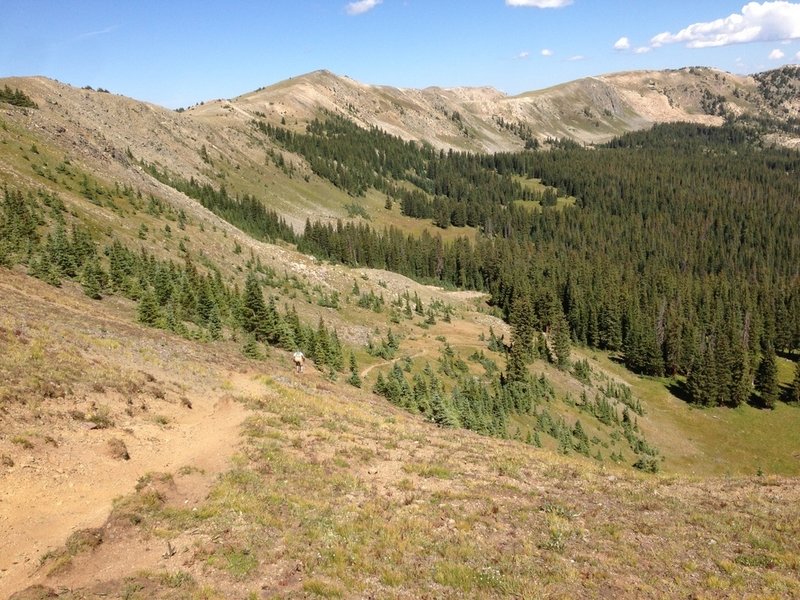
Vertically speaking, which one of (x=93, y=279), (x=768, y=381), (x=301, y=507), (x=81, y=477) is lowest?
(x=768, y=381)

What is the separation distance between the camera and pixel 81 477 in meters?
18.9

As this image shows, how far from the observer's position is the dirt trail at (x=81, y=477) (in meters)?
15.1

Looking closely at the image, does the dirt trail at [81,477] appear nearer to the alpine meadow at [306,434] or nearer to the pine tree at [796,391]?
the alpine meadow at [306,434]

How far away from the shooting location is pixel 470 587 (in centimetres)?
1515

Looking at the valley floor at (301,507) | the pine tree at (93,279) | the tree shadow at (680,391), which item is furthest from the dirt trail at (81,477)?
the tree shadow at (680,391)

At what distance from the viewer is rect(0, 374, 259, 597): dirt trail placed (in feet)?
49.5

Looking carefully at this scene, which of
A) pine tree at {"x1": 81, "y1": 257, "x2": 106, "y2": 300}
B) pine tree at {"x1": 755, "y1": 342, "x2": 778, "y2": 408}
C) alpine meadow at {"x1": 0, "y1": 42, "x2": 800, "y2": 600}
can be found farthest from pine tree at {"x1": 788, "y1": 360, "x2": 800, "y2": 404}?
pine tree at {"x1": 81, "y1": 257, "x2": 106, "y2": 300}

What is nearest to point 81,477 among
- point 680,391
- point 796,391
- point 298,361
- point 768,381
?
point 298,361

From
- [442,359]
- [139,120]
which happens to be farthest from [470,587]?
[139,120]

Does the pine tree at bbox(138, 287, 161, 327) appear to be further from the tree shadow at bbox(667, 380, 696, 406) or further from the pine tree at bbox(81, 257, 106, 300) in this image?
the tree shadow at bbox(667, 380, 696, 406)

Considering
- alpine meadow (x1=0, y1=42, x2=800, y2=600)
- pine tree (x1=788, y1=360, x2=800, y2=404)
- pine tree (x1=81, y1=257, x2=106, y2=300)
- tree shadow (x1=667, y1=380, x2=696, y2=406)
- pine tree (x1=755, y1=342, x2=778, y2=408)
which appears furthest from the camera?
pine tree (x1=788, y1=360, x2=800, y2=404)

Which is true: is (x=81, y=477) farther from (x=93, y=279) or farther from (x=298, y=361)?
(x=93, y=279)

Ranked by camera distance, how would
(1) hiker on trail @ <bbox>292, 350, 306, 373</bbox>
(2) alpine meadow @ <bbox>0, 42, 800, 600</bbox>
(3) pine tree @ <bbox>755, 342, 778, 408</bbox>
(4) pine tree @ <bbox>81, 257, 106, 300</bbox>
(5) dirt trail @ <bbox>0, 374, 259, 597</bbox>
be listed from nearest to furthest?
(5) dirt trail @ <bbox>0, 374, 259, 597</bbox>, (2) alpine meadow @ <bbox>0, 42, 800, 600</bbox>, (1) hiker on trail @ <bbox>292, 350, 306, 373</bbox>, (4) pine tree @ <bbox>81, 257, 106, 300</bbox>, (3) pine tree @ <bbox>755, 342, 778, 408</bbox>

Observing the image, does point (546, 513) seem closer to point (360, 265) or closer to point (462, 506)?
point (462, 506)
